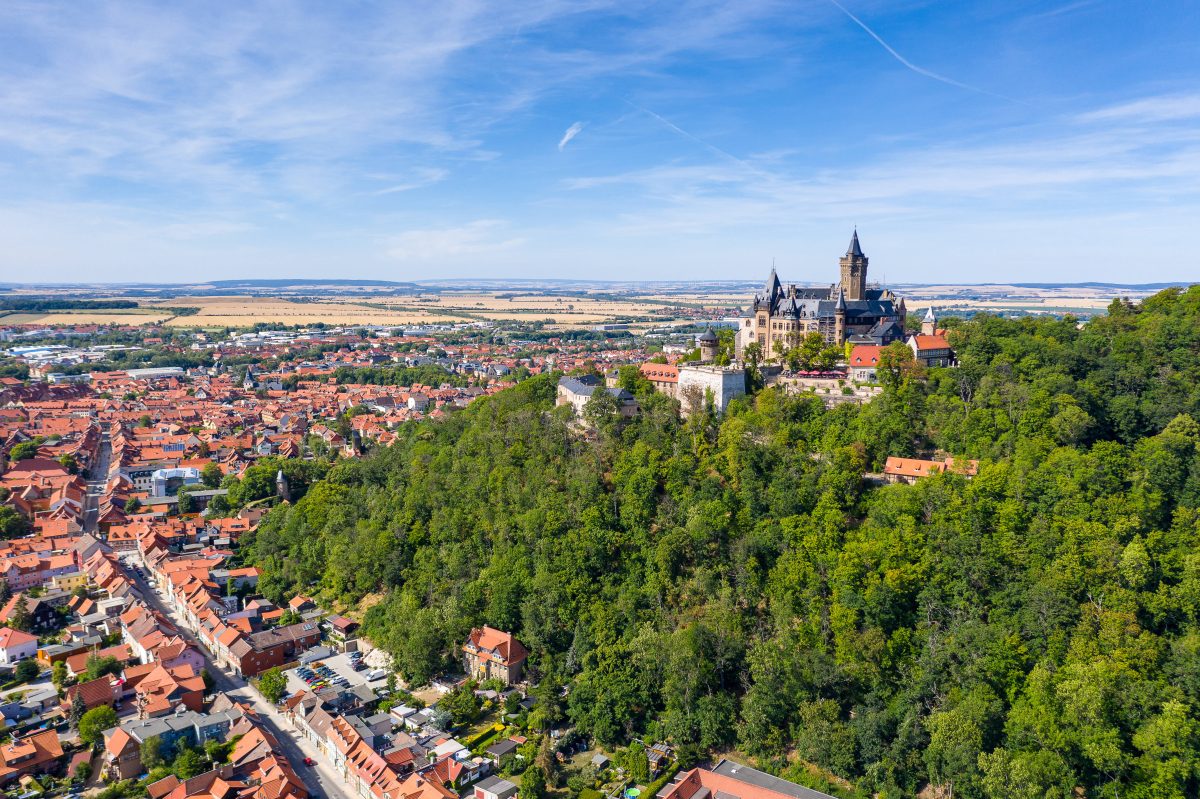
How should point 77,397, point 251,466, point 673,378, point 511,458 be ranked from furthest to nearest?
1. point 77,397
2. point 251,466
3. point 673,378
4. point 511,458

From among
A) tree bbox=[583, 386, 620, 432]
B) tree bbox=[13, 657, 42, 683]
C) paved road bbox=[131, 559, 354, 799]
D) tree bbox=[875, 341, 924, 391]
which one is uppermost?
tree bbox=[875, 341, 924, 391]

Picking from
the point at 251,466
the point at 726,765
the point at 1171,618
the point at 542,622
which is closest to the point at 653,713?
the point at 726,765

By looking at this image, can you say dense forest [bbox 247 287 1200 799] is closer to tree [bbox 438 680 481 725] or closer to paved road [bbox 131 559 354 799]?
tree [bbox 438 680 481 725]

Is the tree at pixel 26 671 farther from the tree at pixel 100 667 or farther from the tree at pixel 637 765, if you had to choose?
Answer: the tree at pixel 637 765

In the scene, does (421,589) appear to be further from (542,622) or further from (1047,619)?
(1047,619)

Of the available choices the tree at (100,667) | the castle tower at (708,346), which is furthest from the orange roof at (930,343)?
the tree at (100,667)

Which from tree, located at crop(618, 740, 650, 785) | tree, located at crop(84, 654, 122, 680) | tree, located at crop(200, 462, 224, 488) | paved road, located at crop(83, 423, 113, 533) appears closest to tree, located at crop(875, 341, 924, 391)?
tree, located at crop(618, 740, 650, 785)
